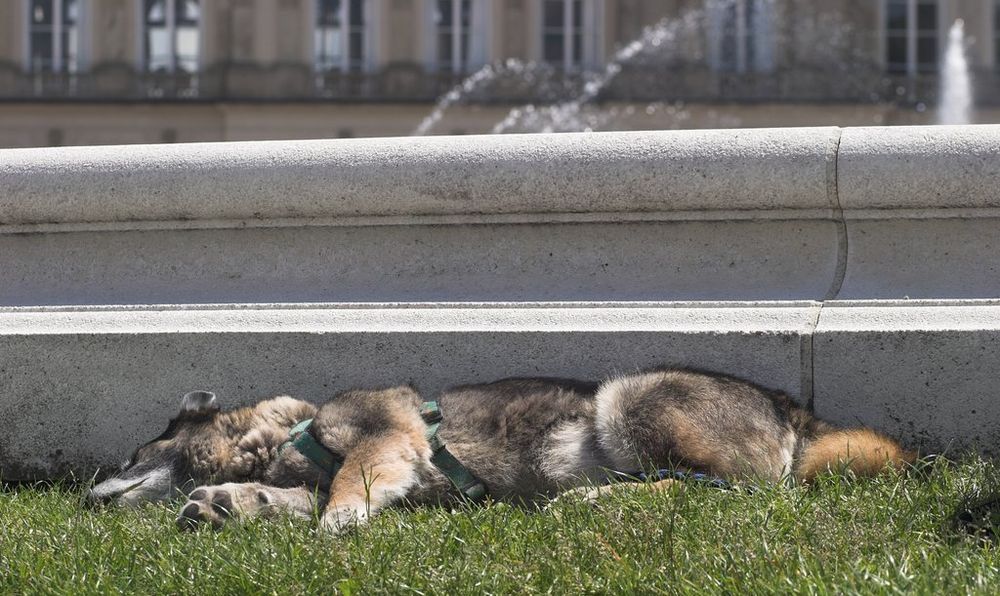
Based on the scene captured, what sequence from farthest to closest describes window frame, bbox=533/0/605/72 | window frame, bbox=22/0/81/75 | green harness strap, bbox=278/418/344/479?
window frame, bbox=533/0/605/72 < window frame, bbox=22/0/81/75 < green harness strap, bbox=278/418/344/479

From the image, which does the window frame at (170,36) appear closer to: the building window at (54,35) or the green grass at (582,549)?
the building window at (54,35)

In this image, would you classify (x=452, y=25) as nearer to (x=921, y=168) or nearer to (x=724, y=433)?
(x=921, y=168)

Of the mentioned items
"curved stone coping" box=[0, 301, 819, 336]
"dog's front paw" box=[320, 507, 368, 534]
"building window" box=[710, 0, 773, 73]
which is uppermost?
"building window" box=[710, 0, 773, 73]

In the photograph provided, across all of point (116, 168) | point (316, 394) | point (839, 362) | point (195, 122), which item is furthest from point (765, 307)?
point (195, 122)

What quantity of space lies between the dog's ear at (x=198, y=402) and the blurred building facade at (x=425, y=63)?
2731 centimetres

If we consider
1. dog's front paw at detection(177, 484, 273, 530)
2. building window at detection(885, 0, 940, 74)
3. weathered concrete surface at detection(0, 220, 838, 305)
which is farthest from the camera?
building window at detection(885, 0, 940, 74)

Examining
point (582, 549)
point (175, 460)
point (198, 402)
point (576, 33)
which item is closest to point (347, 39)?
point (576, 33)

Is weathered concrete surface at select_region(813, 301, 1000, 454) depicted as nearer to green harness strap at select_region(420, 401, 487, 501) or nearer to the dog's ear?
green harness strap at select_region(420, 401, 487, 501)

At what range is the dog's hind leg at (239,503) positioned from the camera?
148 inches

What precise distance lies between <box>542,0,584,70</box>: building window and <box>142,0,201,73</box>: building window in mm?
9101

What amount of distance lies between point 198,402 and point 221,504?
66 cm

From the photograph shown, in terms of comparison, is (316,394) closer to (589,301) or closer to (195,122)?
(589,301)

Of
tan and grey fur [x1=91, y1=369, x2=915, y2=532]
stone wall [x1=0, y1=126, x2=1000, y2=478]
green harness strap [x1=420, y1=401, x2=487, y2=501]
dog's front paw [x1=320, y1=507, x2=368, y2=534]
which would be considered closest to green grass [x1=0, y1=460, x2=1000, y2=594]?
dog's front paw [x1=320, y1=507, x2=368, y2=534]

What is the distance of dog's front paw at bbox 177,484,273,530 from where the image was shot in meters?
3.77
